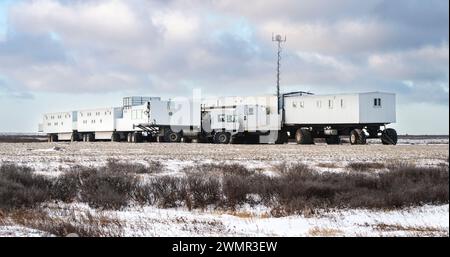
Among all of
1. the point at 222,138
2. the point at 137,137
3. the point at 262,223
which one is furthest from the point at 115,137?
the point at 262,223

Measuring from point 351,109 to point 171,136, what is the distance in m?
16.4

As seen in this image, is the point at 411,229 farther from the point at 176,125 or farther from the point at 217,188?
the point at 176,125

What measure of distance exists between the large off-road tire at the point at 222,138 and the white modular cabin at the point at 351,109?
250 inches

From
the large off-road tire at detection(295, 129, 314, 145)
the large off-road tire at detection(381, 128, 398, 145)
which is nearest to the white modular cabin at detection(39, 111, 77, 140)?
the large off-road tire at detection(295, 129, 314, 145)

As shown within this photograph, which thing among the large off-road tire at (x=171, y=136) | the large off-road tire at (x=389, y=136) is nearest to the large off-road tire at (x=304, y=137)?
the large off-road tire at (x=389, y=136)

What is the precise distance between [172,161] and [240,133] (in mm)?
22398

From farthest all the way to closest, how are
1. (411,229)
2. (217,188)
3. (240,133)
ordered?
(240,133) → (217,188) → (411,229)

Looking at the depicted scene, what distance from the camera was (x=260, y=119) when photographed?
Result: 42625 millimetres

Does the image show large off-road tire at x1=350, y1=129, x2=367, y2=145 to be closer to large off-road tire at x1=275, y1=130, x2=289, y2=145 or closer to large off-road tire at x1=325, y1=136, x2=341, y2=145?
large off-road tire at x1=325, y1=136, x2=341, y2=145

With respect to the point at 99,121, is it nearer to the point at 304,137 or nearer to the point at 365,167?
the point at 304,137

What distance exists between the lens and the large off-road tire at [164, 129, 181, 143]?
48.2 meters

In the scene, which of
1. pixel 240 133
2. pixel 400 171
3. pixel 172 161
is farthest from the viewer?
pixel 240 133
